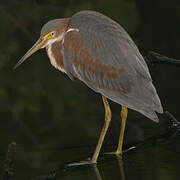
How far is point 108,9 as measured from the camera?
6.04 metres

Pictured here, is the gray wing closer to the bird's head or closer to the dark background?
the bird's head

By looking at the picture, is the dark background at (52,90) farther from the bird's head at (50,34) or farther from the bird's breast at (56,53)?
the bird's head at (50,34)

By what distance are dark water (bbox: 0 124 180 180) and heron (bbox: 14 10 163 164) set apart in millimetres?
158

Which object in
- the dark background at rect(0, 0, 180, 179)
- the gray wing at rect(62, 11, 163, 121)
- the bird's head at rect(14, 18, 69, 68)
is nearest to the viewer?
the gray wing at rect(62, 11, 163, 121)

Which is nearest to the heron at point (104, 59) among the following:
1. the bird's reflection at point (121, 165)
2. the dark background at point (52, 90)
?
the bird's reflection at point (121, 165)

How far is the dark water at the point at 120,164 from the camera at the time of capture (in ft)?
11.5

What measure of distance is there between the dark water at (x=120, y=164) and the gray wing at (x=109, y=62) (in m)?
0.32

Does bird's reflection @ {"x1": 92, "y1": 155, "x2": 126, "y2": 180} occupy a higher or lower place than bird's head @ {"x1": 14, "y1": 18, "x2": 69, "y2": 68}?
lower

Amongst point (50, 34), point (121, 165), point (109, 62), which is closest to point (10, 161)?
point (121, 165)

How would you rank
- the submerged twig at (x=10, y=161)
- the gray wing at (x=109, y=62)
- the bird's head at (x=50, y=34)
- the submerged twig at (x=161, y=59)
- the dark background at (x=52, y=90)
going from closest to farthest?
the submerged twig at (x=10, y=161), the submerged twig at (x=161, y=59), the gray wing at (x=109, y=62), the bird's head at (x=50, y=34), the dark background at (x=52, y=90)

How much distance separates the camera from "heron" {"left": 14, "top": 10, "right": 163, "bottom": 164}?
149 inches

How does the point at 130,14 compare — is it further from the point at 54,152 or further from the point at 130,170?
the point at 130,170

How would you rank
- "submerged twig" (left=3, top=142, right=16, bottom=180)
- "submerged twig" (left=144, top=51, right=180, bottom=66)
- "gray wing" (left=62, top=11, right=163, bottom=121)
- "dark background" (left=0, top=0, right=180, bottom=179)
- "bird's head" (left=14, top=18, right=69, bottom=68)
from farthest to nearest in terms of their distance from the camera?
"dark background" (left=0, top=0, right=180, bottom=179) < "bird's head" (left=14, top=18, right=69, bottom=68) < "gray wing" (left=62, top=11, right=163, bottom=121) < "submerged twig" (left=144, top=51, right=180, bottom=66) < "submerged twig" (left=3, top=142, right=16, bottom=180)

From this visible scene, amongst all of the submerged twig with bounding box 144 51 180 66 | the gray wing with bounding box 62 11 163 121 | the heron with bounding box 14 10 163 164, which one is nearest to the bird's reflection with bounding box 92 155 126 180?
the heron with bounding box 14 10 163 164
